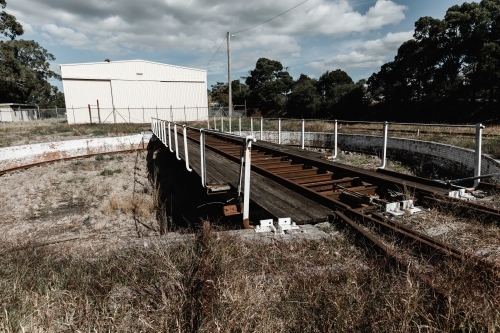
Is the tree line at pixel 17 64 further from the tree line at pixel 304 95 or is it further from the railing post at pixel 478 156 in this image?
the railing post at pixel 478 156

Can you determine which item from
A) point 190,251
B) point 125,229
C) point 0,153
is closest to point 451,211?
point 190,251

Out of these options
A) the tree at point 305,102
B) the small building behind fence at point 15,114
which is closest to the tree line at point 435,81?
the tree at point 305,102

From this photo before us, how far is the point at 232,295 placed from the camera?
221cm

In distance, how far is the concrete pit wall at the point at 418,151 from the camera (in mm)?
7796

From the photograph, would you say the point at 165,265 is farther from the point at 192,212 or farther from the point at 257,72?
the point at 257,72

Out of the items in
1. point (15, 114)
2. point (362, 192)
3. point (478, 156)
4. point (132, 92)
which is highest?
point (132, 92)

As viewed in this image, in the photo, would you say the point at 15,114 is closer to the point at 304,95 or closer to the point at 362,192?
the point at 304,95

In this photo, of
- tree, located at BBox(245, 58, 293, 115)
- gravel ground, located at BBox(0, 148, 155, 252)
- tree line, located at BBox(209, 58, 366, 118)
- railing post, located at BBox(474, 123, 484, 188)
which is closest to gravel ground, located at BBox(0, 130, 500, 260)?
gravel ground, located at BBox(0, 148, 155, 252)

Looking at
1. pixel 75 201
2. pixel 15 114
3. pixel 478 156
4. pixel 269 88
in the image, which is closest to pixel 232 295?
pixel 478 156

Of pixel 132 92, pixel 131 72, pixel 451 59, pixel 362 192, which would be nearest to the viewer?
pixel 362 192

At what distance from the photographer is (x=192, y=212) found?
9812mm

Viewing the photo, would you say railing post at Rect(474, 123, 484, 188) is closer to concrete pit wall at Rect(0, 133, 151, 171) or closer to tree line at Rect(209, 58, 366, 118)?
concrete pit wall at Rect(0, 133, 151, 171)

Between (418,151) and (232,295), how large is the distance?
10.1m

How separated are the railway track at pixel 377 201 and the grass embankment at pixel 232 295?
19 centimetres
